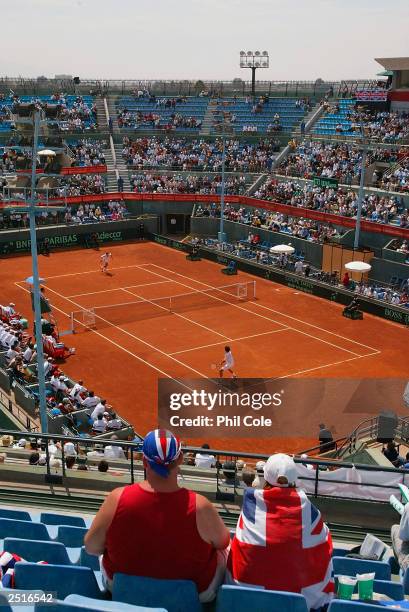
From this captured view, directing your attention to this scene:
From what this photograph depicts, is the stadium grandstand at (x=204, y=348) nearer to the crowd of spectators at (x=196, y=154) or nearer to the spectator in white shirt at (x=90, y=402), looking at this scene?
the spectator in white shirt at (x=90, y=402)

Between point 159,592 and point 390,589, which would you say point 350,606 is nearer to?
point 390,589

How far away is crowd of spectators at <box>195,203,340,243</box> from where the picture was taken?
42500 mm

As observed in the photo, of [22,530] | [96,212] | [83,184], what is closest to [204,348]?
[22,530]

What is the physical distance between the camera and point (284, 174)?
50.9 meters

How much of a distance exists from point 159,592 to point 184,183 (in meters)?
50.5

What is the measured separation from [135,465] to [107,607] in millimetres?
6731

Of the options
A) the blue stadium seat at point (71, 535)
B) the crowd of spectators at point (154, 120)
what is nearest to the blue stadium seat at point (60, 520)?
the blue stadium seat at point (71, 535)

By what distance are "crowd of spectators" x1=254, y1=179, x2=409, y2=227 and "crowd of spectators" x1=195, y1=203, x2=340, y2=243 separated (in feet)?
3.48

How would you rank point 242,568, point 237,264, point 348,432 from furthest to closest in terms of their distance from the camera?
point 237,264
point 348,432
point 242,568

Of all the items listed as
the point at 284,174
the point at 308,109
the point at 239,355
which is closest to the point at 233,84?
the point at 308,109

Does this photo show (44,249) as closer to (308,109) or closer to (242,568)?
(308,109)

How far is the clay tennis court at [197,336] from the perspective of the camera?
75.0 ft

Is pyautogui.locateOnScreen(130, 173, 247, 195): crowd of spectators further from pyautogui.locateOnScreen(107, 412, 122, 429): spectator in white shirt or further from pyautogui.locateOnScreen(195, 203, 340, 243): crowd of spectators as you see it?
pyautogui.locateOnScreen(107, 412, 122, 429): spectator in white shirt

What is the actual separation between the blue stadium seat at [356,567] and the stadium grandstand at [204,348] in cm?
2
